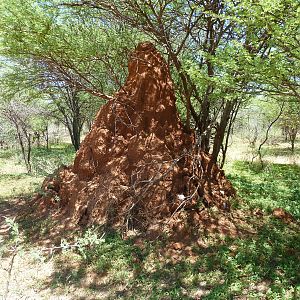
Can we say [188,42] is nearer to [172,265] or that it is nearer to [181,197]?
[181,197]

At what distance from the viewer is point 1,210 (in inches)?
316

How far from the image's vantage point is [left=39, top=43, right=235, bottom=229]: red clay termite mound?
5.96 meters

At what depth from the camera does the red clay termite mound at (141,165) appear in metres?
5.96

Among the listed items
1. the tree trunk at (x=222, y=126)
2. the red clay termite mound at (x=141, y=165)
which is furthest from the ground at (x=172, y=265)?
the tree trunk at (x=222, y=126)

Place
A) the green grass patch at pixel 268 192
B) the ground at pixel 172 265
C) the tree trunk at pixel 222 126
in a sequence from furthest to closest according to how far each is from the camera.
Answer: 1. the tree trunk at pixel 222 126
2. the green grass patch at pixel 268 192
3. the ground at pixel 172 265

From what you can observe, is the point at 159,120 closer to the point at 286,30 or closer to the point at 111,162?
the point at 111,162

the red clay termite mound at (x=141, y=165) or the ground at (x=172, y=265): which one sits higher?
the red clay termite mound at (x=141, y=165)

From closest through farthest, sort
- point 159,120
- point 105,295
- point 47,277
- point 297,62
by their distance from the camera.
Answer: point 297,62 → point 105,295 → point 47,277 → point 159,120


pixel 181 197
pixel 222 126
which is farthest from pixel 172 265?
pixel 222 126

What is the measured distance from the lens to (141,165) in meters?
6.04

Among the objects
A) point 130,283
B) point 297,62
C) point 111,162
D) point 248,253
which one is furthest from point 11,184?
point 297,62

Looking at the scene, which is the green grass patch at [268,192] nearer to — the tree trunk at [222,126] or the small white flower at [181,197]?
the tree trunk at [222,126]

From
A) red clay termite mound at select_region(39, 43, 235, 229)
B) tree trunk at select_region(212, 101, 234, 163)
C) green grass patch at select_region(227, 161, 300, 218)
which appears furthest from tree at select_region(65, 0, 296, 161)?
green grass patch at select_region(227, 161, 300, 218)

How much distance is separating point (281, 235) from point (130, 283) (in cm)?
294
